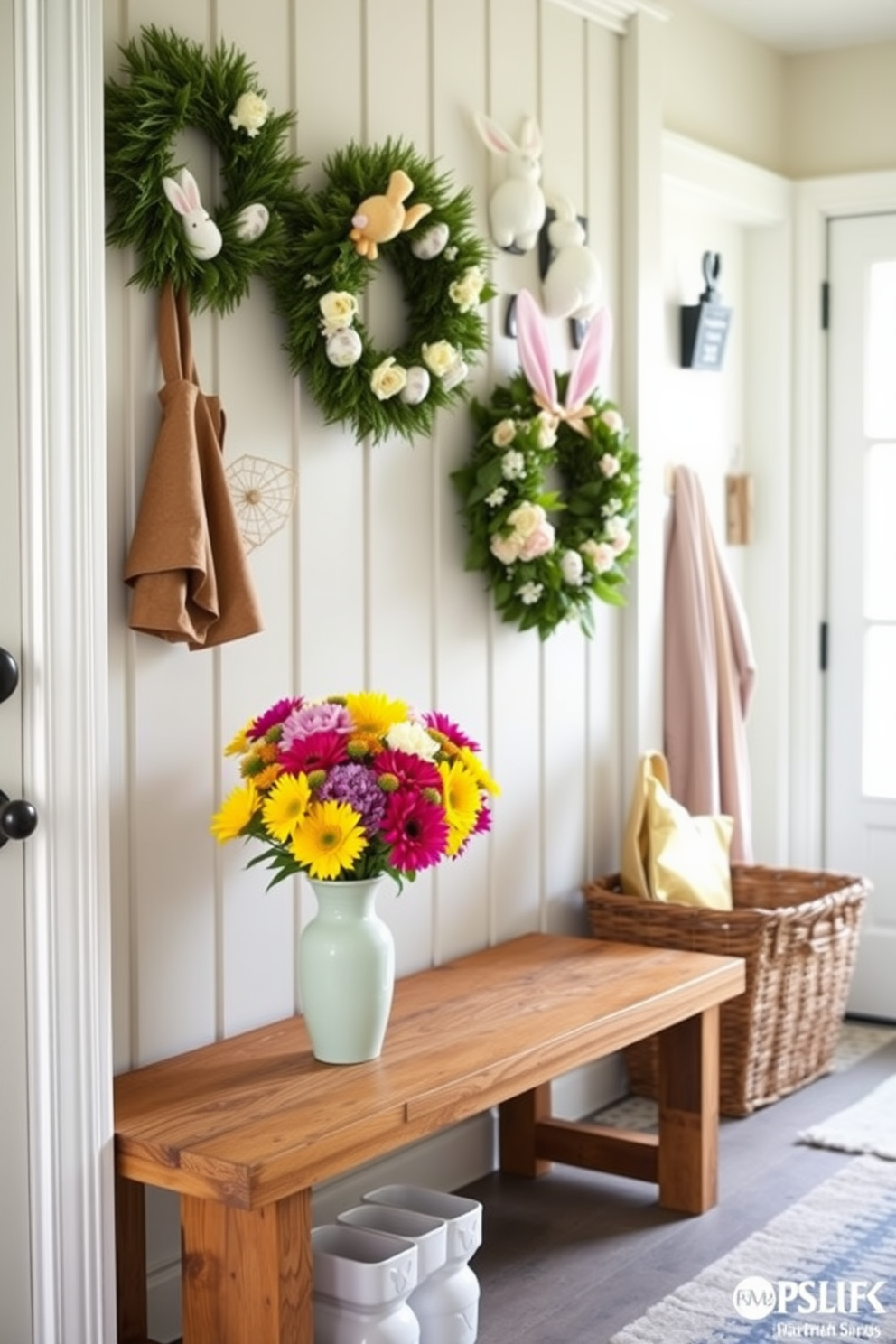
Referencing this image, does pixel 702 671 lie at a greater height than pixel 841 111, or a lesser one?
lesser

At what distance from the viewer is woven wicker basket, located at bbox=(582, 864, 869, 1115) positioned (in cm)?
361

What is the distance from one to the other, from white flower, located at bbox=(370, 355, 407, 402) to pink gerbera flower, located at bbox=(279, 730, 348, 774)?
2.37 feet

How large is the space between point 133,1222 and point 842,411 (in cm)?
304

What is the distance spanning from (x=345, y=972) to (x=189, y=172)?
1.24 metres

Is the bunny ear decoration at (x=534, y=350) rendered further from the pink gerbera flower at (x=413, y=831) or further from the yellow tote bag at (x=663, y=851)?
the pink gerbera flower at (x=413, y=831)

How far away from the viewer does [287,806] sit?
2.44 m

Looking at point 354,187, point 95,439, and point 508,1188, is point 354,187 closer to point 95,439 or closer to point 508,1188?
point 95,439

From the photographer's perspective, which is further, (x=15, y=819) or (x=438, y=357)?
(x=438, y=357)

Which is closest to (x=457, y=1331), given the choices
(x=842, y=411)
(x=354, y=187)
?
(x=354, y=187)

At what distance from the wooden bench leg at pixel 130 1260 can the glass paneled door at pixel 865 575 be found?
8.61ft

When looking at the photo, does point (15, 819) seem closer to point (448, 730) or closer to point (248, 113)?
point (448, 730)

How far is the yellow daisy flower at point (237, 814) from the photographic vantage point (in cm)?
248

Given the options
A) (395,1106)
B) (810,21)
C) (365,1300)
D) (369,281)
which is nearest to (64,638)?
(395,1106)

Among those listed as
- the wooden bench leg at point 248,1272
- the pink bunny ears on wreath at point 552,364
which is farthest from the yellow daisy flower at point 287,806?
the pink bunny ears on wreath at point 552,364
